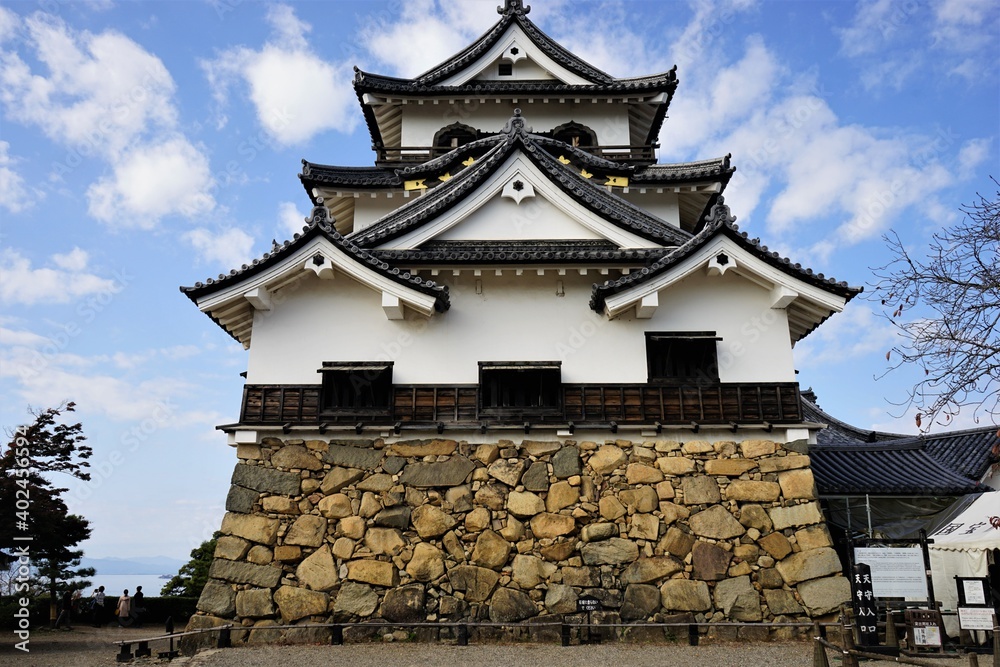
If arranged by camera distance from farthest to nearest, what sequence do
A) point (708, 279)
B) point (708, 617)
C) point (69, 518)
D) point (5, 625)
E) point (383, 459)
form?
point (69, 518)
point (5, 625)
point (708, 279)
point (383, 459)
point (708, 617)

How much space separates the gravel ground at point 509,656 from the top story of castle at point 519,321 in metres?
2.94

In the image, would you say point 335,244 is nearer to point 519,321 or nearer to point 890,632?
point 519,321

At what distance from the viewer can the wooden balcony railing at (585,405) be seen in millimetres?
10266

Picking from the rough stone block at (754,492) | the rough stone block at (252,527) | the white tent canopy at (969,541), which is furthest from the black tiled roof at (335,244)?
the white tent canopy at (969,541)

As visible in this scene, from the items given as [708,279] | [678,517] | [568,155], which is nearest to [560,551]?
[678,517]

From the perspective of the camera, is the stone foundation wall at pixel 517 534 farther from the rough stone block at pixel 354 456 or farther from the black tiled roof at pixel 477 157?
the black tiled roof at pixel 477 157

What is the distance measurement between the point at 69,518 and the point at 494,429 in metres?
11.0

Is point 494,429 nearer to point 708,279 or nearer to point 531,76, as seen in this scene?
point 708,279

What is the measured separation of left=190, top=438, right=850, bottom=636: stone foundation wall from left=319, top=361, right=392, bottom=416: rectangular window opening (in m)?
0.57

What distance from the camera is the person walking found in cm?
1498

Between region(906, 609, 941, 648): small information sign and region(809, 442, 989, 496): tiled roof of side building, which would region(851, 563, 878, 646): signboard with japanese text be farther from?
region(809, 442, 989, 496): tiled roof of side building

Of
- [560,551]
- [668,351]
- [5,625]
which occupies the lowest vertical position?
[5,625]

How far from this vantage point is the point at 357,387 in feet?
34.2

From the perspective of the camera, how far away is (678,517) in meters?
9.88
